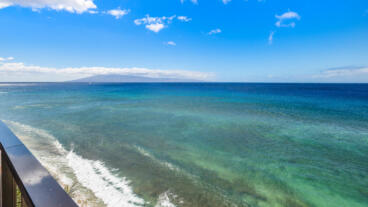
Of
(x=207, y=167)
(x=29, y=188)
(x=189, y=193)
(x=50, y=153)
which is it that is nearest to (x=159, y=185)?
(x=189, y=193)

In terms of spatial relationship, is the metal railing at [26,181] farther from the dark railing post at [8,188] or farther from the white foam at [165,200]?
the white foam at [165,200]

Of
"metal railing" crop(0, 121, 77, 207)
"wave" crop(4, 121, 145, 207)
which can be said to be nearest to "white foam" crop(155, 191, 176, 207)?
"wave" crop(4, 121, 145, 207)

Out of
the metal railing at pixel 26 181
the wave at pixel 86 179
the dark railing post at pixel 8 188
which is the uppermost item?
the metal railing at pixel 26 181

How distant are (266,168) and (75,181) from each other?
28.3 ft

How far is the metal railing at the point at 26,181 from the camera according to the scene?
1.22 m

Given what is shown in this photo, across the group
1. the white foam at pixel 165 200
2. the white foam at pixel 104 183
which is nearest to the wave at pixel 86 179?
the white foam at pixel 104 183

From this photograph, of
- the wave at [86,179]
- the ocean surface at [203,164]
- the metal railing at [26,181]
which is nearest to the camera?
the metal railing at [26,181]

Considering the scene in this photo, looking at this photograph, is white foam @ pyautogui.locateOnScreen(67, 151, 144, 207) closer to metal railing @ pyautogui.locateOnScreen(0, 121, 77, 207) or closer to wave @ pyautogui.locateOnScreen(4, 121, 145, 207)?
wave @ pyautogui.locateOnScreen(4, 121, 145, 207)

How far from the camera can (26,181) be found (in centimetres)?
141

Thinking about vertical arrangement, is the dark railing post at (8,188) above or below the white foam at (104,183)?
above

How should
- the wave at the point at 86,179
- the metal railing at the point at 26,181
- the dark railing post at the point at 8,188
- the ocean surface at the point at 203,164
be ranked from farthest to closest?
the ocean surface at the point at 203,164 < the wave at the point at 86,179 < the dark railing post at the point at 8,188 < the metal railing at the point at 26,181

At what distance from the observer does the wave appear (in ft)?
19.0

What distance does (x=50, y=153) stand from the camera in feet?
30.0

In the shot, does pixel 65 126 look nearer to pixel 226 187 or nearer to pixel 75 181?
pixel 75 181
